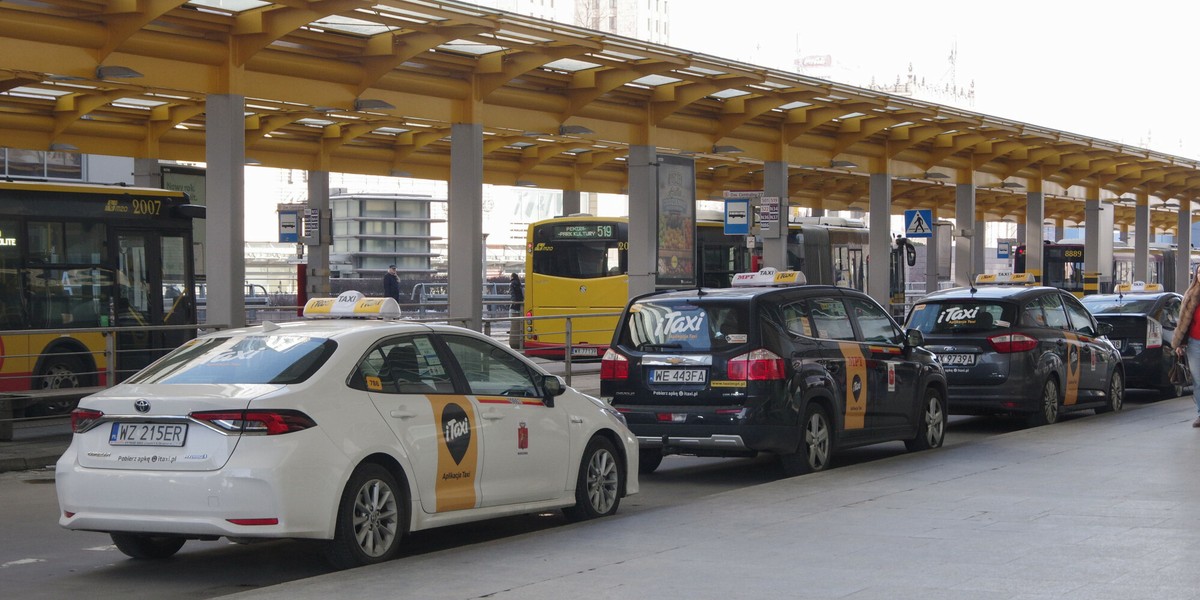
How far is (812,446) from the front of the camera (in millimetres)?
11789

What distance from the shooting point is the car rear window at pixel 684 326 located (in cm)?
1149

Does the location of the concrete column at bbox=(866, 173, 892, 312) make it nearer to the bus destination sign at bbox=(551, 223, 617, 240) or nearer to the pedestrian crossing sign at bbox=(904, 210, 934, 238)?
the pedestrian crossing sign at bbox=(904, 210, 934, 238)

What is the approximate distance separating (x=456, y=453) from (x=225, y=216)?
9453 mm

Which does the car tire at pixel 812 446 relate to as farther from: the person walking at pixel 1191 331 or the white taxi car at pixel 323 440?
the person walking at pixel 1191 331

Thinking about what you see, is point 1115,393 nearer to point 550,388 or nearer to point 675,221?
point 675,221

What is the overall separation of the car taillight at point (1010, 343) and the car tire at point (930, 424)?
1892 millimetres

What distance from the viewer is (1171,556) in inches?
290

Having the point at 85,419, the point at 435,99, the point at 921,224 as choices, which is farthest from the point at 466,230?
the point at 921,224

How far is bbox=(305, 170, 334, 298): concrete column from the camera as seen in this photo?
86.8 ft

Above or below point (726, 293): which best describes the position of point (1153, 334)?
below

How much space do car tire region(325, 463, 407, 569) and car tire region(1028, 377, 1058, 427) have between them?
9970 mm

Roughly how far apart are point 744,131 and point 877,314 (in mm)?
13848

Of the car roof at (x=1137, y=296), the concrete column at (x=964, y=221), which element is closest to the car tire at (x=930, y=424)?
the car roof at (x=1137, y=296)

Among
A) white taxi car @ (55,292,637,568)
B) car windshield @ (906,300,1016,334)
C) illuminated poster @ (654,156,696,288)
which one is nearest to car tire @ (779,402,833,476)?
white taxi car @ (55,292,637,568)
